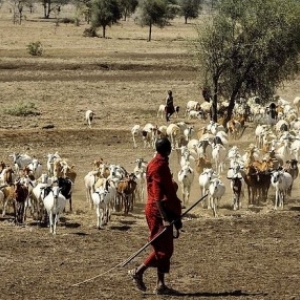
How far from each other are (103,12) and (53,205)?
Result: 57843 millimetres

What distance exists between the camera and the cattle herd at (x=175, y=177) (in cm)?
1666

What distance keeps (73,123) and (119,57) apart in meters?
24.8

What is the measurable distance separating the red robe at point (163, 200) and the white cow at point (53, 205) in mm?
5229

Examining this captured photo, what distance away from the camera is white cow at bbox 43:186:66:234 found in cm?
1567

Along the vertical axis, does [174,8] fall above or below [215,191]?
above

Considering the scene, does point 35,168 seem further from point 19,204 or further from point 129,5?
point 129,5

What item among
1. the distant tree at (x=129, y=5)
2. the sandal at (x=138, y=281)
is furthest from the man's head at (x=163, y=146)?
the distant tree at (x=129, y=5)

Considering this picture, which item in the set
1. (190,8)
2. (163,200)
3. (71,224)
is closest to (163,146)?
(163,200)

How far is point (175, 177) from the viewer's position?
2228 centimetres

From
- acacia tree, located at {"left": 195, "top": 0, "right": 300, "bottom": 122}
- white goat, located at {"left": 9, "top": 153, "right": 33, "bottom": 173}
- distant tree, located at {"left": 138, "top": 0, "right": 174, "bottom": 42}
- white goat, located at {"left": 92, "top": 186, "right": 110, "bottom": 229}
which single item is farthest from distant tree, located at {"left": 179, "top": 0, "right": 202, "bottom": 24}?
white goat, located at {"left": 92, "top": 186, "right": 110, "bottom": 229}

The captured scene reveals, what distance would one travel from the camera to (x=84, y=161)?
24.4m

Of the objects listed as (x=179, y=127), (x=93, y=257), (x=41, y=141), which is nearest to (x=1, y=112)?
(x=41, y=141)

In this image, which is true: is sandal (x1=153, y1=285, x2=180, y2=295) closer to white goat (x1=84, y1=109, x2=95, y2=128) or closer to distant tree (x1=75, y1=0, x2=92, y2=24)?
white goat (x1=84, y1=109, x2=95, y2=128)

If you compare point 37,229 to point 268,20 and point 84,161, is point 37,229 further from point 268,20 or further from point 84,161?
point 268,20
